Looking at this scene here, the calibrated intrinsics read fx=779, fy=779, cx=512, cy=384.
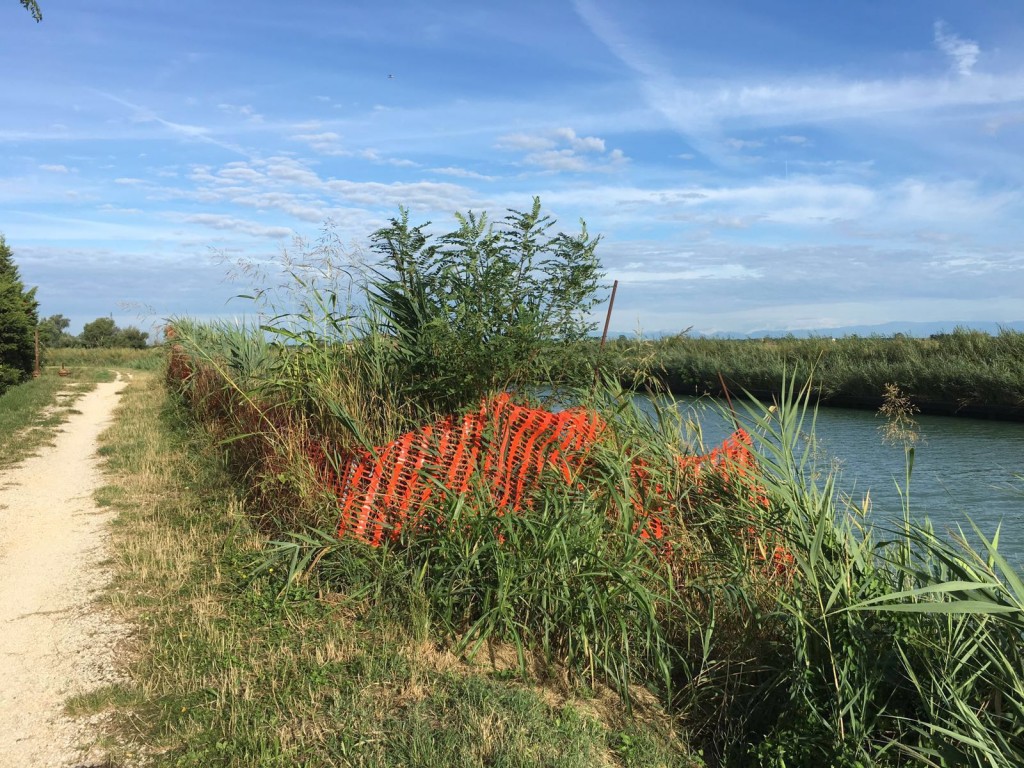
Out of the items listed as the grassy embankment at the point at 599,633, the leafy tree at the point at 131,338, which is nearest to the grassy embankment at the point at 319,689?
the grassy embankment at the point at 599,633

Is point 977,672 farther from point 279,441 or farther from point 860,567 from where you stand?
point 279,441

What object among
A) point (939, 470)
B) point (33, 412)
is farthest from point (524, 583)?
point (33, 412)

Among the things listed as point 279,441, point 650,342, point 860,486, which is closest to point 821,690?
point 650,342

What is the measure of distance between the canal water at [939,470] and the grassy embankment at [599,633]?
516 mm

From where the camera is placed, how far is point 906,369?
67.4ft

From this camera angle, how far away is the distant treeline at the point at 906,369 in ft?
60.4

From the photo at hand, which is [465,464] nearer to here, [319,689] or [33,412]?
[319,689]

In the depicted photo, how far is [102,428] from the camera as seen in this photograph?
503 inches

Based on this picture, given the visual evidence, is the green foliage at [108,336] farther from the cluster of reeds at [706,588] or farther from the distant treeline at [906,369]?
the cluster of reeds at [706,588]

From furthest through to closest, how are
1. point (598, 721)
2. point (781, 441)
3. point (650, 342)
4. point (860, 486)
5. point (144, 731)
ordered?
point (860, 486) < point (650, 342) < point (781, 441) < point (598, 721) < point (144, 731)

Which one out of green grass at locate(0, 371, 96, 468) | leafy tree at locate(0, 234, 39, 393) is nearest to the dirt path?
green grass at locate(0, 371, 96, 468)

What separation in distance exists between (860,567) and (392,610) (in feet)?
7.56

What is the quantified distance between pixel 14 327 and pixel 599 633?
2282 centimetres

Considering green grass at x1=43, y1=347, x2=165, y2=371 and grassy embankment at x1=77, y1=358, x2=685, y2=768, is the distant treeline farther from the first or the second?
green grass at x1=43, y1=347, x2=165, y2=371
